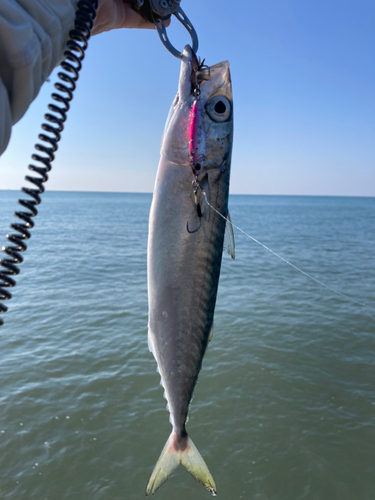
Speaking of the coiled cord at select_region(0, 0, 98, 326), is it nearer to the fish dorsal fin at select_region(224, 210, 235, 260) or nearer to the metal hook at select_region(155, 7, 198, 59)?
the metal hook at select_region(155, 7, 198, 59)

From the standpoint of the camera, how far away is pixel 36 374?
8.70 meters

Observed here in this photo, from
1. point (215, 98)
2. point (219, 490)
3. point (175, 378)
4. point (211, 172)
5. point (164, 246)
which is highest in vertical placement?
point (215, 98)

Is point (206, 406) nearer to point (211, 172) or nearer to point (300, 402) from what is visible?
point (300, 402)

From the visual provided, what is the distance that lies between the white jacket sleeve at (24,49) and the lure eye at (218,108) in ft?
4.02

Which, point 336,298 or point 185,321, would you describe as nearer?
point 185,321

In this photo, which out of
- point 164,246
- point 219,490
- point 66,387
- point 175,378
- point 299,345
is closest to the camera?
point 164,246

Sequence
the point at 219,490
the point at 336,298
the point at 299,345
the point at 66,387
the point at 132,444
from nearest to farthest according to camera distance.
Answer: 1. the point at 219,490
2. the point at 132,444
3. the point at 66,387
4. the point at 299,345
5. the point at 336,298

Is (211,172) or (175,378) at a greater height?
(211,172)

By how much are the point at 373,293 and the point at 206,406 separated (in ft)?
34.8

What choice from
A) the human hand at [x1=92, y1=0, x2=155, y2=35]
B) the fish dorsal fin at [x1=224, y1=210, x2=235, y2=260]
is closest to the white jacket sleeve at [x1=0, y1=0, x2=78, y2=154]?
the human hand at [x1=92, y1=0, x2=155, y2=35]

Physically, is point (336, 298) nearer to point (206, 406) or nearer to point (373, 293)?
point (373, 293)

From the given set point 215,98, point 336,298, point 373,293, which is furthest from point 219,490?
point 373,293

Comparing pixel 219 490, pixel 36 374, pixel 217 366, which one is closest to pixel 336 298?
pixel 217 366

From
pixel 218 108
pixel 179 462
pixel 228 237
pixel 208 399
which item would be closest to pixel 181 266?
pixel 228 237
